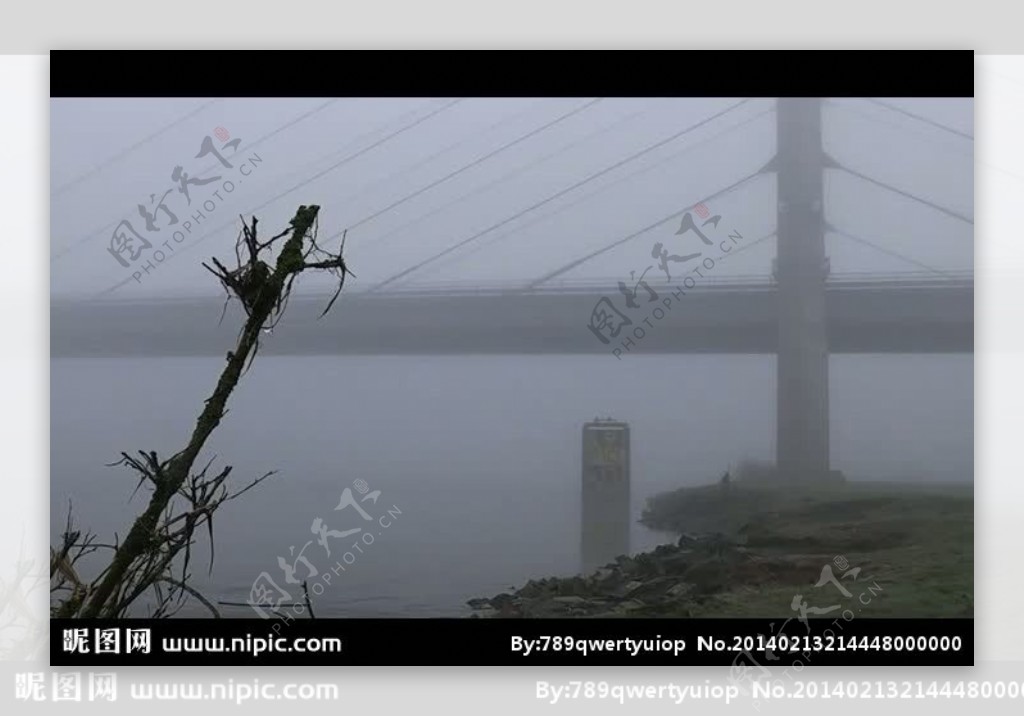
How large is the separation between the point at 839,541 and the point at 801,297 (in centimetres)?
62

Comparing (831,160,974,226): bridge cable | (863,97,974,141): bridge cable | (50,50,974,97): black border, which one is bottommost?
(831,160,974,226): bridge cable

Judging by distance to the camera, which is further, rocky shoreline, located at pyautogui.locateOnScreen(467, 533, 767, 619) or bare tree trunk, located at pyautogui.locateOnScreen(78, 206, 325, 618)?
rocky shoreline, located at pyautogui.locateOnScreen(467, 533, 767, 619)

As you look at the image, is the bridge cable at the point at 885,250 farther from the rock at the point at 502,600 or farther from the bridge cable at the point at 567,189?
the rock at the point at 502,600

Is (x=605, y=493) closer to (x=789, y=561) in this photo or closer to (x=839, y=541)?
(x=789, y=561)

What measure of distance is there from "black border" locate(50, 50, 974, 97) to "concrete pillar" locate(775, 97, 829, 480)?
11 cm

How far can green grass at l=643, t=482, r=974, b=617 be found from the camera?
9.22 feet

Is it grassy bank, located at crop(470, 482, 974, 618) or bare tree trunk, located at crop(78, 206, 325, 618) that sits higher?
bare tree trunk, located at crop(78, 206, 325, 618)

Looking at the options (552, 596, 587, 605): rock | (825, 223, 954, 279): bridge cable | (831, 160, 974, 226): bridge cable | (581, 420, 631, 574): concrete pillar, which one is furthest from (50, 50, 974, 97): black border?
(552, 596, 587, 605): rock

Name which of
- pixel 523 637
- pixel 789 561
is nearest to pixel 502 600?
pixel 523 637

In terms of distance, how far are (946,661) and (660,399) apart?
95 centimetres

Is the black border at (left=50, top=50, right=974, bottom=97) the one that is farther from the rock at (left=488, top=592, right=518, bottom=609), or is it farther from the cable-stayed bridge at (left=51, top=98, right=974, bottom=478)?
the rock at (left=488, top=592, right=518, bottom=609)

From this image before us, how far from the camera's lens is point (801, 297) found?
113 inches

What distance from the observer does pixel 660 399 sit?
9.40 feet

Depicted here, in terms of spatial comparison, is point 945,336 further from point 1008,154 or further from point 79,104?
point 79,104
